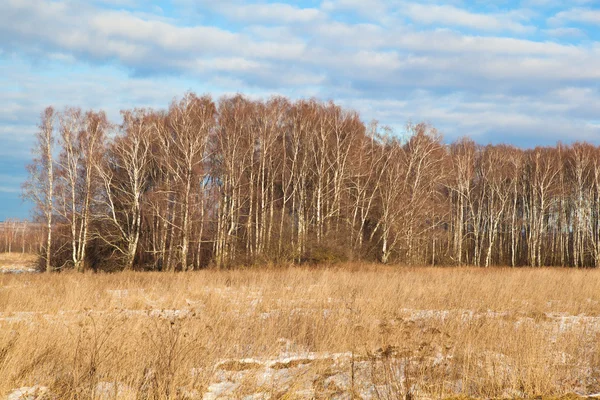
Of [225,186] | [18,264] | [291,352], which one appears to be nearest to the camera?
[291,352]

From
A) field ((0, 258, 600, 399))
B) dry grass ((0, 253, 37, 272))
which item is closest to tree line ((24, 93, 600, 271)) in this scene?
dry grass ((0, 253, 37, 272))

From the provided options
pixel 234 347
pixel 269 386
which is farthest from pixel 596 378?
pixel 234 347

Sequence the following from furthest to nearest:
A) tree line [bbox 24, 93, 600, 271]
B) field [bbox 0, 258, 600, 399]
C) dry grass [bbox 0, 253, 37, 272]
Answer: dry grass [bbox 0, 253, 37, 272]
tree line [bbox 24, 93, 600, 271]
field [bbox 0, 258, 600, 399]

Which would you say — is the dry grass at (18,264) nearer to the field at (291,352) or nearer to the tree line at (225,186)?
the tree line at (225,186)

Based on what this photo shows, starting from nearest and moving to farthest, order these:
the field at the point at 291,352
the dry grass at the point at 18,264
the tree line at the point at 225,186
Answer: the field at the point at 291,352, the tree line at the point at 225,186, the dry grass at the point at 18,264

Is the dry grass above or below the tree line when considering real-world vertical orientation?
below

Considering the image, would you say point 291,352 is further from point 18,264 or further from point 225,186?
point 18,264

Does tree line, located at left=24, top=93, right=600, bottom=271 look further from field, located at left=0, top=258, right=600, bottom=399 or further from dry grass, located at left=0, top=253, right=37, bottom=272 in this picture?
field, located at left=0, top=258, right=600, bottom=399

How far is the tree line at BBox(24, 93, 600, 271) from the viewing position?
2564 cm

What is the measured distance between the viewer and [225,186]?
2692cm

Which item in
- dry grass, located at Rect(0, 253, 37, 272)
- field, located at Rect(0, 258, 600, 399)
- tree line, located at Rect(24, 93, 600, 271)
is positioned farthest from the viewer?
dry grass, located at Rect(0, 253, 37, 272)

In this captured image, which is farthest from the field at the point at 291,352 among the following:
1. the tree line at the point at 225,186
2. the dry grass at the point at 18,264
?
the dry grass at the point at 18,264

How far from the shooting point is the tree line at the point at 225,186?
84.1ft

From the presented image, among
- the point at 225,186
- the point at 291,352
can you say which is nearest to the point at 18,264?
the point at 225,186
